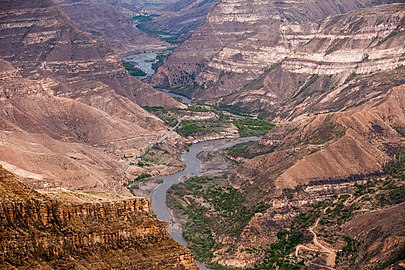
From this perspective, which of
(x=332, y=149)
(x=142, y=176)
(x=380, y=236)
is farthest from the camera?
(x=142, y=176)

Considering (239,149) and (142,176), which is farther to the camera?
(239,149)

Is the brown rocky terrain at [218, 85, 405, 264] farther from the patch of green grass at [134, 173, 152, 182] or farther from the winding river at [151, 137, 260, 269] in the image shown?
the patch of green grass at [134, 173, 152, 182]

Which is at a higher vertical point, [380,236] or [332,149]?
[380,236]

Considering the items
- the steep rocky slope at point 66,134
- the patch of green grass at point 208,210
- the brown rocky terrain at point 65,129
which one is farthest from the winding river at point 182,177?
the steep rocky slope at point 66,134

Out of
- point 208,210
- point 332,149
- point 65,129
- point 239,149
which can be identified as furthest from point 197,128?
point 332,149

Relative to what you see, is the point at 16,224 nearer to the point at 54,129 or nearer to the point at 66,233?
the point at 66,233

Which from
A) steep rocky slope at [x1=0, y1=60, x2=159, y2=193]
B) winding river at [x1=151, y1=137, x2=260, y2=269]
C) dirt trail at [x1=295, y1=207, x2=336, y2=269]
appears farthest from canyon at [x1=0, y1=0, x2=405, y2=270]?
winding river at [x1=151, y1=137, x2=260, y2=269]

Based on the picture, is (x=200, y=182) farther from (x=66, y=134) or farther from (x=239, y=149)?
(x=66, y=134)
